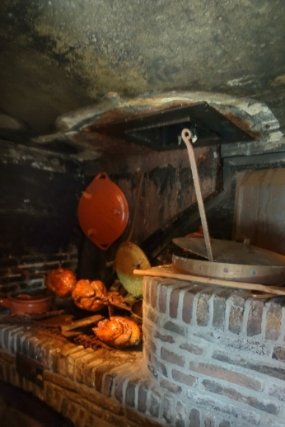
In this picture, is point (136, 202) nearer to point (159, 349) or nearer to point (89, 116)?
point (89, 116)

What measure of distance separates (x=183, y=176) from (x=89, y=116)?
3.03ft

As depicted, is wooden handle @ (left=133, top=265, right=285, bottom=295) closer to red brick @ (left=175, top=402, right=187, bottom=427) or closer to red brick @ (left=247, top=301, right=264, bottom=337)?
red brick @ (left=247, top=301, right=264, bottom=337)

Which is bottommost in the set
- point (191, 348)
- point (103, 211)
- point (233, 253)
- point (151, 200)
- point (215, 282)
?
point (191, 348)

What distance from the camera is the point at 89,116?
1.84 m

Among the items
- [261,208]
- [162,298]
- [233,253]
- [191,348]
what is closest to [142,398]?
[191,348]

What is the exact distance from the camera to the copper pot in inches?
92.7

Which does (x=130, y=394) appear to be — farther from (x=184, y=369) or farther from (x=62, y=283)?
(x=62, y=283)

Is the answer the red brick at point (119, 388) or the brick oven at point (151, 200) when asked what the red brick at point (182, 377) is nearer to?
the brick oven at point (151, 200)

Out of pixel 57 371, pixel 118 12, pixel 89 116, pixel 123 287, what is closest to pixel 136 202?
pixel 123 287

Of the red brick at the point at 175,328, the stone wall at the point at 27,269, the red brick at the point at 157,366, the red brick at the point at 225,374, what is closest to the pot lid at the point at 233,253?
the red brick at the point at 175,328

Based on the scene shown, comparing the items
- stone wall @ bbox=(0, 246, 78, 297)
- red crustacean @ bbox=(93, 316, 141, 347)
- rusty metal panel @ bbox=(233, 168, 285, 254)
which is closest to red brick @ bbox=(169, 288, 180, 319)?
red crustacean @ bbox=(93, 316, 141, 347)

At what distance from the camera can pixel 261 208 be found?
80.8 inches

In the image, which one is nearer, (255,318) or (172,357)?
(255,318)

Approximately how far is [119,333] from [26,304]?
91cm
